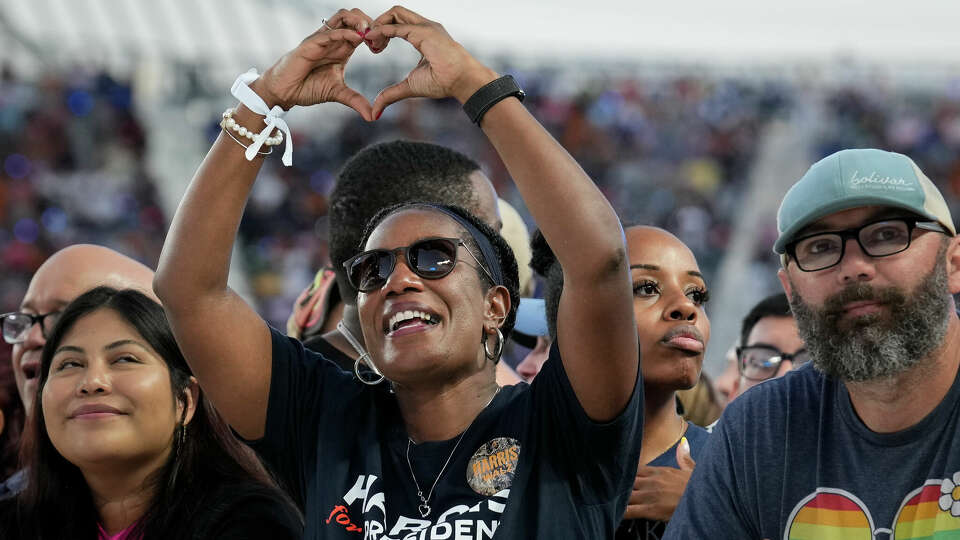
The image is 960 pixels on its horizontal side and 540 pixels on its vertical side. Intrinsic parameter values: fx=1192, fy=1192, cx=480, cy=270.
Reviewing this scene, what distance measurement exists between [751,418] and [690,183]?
1919 cm

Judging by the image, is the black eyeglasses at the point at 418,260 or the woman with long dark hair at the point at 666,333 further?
the woman with long dark hair at the point at 666,333

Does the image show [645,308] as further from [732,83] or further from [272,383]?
[732,83]

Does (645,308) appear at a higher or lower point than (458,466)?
higher

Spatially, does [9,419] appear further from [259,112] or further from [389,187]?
[259,112]

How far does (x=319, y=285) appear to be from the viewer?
396 centimetres

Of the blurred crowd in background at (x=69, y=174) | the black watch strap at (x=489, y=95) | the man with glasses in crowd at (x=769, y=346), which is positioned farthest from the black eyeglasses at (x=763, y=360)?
the blurred crowd in background at (x=69, y=174)

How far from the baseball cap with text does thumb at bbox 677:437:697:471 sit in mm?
739

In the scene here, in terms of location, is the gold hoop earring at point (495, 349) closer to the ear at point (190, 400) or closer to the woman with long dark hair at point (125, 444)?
the woman with long dark hair at point (125, 444)

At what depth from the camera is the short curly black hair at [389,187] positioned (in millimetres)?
3447

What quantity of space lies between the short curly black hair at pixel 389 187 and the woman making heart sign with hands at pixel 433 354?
685 mm

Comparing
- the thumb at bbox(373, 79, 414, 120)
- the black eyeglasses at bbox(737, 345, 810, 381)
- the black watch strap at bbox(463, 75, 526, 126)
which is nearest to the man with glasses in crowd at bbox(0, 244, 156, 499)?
the thumb at bbox(373, 79, 414, 120)

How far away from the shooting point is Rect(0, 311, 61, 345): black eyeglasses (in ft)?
12.6

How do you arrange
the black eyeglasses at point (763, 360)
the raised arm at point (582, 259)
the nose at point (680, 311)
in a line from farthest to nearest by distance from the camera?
the black eyeglasses at point (763, 360) < the nose at point (680, 311) < the raised arm at point (582, 259)

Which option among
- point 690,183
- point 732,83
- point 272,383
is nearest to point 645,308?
point 272,383
